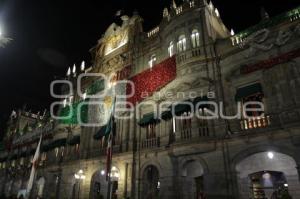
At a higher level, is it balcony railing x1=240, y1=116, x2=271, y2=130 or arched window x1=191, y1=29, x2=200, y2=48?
arched window x1=191, y1=29, x2=200, y2=48

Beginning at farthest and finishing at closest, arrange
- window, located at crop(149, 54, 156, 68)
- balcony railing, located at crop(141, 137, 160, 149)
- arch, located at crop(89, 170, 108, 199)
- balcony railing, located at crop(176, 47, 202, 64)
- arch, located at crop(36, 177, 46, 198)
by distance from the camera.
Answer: arch, located at crop(36, 177, 46, 198) → window, located at crop(149, 54, 156, 68) → arch, located at crop(89, 170, 108, 199) → balcony railing, located at crop(141, 137, 160, 149) → balcony railing, located at crop(176, 47, 202, 64)

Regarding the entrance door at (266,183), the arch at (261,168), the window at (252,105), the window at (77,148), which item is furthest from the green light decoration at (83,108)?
the entrance door at (266,183)

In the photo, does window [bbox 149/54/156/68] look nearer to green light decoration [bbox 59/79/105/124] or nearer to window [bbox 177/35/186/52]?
window [bbox 177/35/186/52]

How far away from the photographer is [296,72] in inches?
606

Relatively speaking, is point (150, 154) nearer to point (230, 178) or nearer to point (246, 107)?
point (230, 178)

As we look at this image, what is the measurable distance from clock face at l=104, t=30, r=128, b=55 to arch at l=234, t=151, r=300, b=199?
739 inches

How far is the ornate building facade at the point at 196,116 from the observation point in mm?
15750

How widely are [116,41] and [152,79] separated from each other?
1039cm

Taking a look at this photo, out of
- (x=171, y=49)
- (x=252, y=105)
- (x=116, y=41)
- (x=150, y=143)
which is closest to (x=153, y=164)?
(x=150, y=143)

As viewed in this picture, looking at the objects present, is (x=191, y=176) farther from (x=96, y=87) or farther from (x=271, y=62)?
(x=96, y=87)

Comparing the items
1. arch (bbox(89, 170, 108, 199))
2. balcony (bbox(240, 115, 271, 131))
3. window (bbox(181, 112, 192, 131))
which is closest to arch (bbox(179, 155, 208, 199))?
window (bbox(181, 112, 192, 131))

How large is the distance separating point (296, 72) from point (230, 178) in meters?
7.93

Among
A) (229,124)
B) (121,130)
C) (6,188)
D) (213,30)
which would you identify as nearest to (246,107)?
(229,124)

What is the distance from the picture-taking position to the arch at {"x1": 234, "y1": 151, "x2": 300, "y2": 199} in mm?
15914
